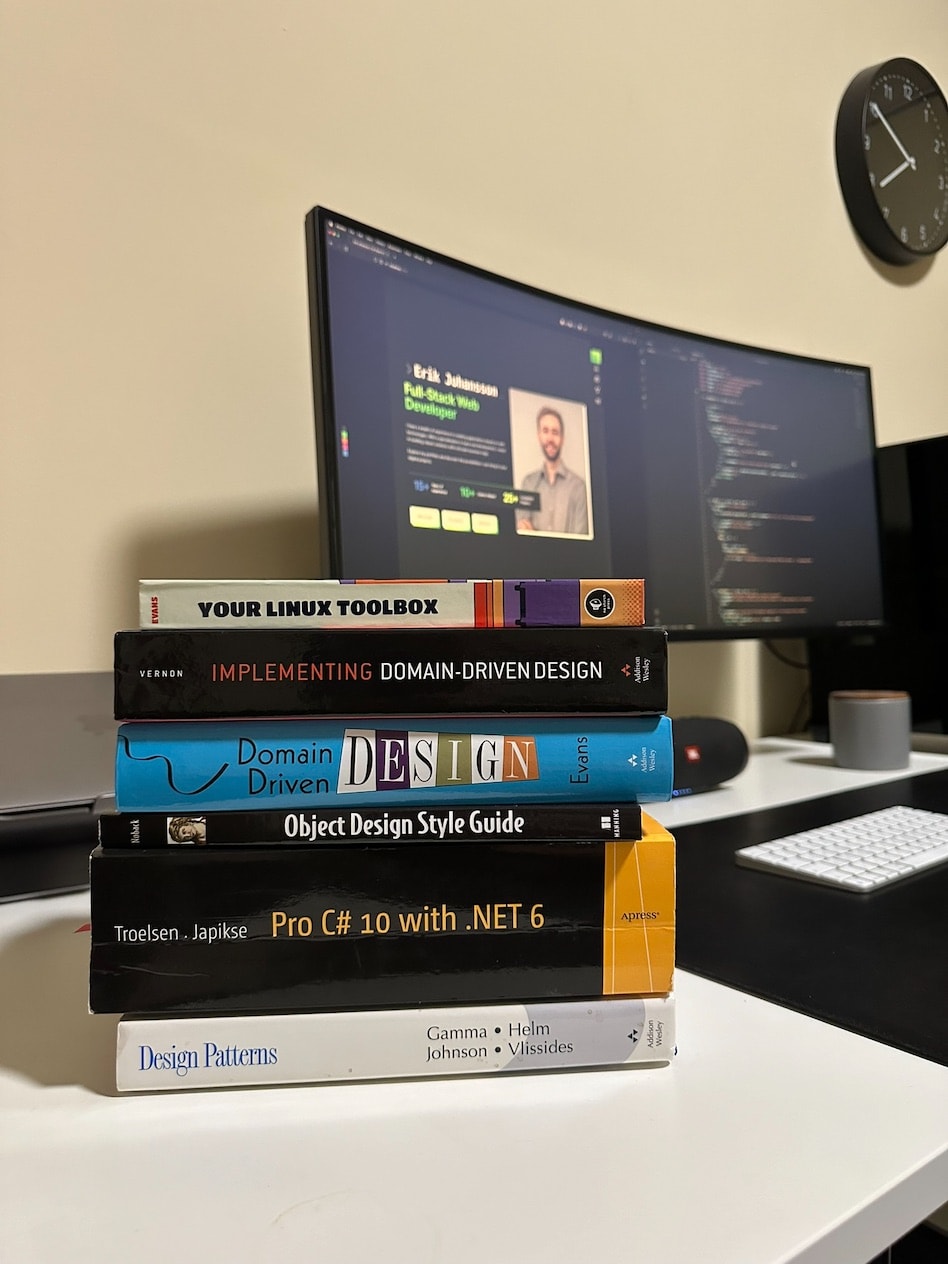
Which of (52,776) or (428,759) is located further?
(52,776)

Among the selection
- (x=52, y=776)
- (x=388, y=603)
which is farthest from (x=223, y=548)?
(x=388, y=603)

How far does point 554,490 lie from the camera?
32.6 inches

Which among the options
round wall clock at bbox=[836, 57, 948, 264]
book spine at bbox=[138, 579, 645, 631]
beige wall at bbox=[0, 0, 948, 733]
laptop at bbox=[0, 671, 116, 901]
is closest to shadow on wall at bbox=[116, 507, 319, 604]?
beige wall at bbox=[0, 0, 948, 733]

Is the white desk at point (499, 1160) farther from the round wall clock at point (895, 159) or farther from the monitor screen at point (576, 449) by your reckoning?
the round wall clock at point (895, 159)

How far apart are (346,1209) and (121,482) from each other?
0.64 metres

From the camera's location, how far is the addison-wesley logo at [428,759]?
378 mm

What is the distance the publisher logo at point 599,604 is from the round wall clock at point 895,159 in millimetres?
1429

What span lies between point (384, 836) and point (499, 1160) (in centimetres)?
13

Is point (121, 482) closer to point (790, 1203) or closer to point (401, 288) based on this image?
point (401, 288)

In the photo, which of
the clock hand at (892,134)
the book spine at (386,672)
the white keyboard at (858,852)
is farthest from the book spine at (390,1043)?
the clock hand at (892,134)

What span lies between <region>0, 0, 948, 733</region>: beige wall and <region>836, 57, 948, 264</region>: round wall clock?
388 mm

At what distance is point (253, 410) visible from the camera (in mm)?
843

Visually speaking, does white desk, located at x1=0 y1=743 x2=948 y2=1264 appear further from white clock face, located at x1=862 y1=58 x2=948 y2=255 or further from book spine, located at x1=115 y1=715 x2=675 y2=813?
white clock face, located at x1=862 y1=58 x2=948 y2=255

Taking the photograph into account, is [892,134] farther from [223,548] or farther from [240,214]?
[223,548]
